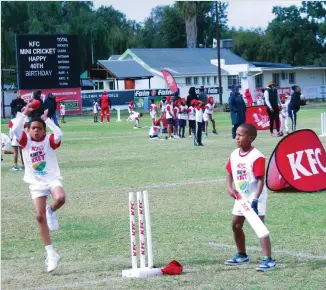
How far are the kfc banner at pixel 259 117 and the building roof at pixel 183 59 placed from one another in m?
47.2

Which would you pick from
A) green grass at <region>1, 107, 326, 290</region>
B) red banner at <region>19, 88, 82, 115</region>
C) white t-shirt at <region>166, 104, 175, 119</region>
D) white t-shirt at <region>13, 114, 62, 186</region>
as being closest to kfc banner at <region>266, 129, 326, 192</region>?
green grass at <region>1, 107, 326, 290</region>

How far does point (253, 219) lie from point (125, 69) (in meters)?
73.3

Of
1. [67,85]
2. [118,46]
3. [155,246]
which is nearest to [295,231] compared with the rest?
[155,246]

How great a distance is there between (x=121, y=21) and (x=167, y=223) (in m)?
103

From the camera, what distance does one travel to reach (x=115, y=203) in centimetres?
1511

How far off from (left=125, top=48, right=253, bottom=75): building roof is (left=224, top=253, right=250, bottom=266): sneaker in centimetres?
7460

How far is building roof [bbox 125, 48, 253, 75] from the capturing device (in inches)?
3410

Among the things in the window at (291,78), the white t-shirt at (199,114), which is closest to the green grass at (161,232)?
the white t-shirt at (199,114)

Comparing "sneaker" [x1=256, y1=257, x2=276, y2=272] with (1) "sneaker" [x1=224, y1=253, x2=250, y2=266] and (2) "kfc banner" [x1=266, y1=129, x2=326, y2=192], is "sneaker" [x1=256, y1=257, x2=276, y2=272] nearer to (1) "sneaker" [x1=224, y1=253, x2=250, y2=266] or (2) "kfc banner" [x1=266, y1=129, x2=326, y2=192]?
(1) "sneaker" [x1=224, y1=253, x2=250, y2=266]

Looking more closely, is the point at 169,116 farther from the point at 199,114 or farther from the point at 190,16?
the point at 190,16

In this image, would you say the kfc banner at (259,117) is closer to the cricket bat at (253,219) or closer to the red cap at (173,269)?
the cricket bat at (253,219)

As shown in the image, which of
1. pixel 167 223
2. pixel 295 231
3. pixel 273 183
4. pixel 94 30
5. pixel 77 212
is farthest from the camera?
pixel 94 30

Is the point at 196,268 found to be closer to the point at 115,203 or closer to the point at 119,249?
the point at 119,249

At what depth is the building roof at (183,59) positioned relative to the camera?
8662cm
